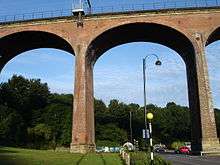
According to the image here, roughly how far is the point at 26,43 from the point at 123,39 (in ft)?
36.3

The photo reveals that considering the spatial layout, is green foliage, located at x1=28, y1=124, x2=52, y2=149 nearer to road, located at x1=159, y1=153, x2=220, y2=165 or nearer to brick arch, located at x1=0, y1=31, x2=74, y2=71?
brick arch, located at x1=0, y1=31, x2=74, y2=71

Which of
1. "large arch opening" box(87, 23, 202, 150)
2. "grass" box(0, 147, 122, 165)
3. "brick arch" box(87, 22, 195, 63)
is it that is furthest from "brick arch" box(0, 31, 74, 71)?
"grass" box(0, 147, 122, 165)

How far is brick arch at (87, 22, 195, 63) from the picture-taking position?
43.6 metres

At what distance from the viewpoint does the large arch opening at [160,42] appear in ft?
140

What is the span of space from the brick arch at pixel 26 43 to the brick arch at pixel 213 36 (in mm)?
14350

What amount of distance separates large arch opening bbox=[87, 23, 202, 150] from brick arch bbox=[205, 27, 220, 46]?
6.94ft

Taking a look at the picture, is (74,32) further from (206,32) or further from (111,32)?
(206,32)

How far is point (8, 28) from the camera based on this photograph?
4541 cm

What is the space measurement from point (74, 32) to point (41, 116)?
3974 cm

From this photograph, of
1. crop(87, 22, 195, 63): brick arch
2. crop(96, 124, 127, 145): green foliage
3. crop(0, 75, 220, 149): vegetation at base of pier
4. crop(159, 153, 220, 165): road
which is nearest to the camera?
crop(159, 153, 220, 165): road

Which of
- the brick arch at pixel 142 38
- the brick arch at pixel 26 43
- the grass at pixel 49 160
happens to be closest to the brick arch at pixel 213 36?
the brick arch at pixel 142 38

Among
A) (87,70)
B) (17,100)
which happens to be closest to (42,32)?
(87,70)

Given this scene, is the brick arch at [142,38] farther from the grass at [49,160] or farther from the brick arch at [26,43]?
the grass at [49,160]

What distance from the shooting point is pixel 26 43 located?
47906mm
